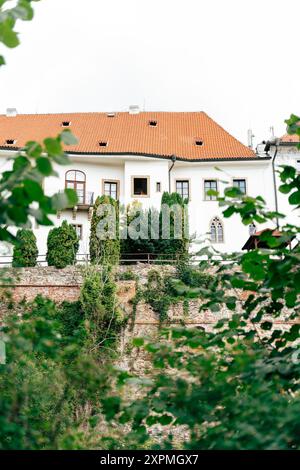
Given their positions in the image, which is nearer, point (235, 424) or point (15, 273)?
point (235, 424)

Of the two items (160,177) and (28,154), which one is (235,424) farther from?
(160,177)

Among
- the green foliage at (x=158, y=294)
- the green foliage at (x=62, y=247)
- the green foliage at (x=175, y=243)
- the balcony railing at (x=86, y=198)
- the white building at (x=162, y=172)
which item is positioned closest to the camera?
the green foliage at (x=158, y=294)

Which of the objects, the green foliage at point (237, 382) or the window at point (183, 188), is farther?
the window at point (183, 188)

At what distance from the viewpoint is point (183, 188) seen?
93.7ft

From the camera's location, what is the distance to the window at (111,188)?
2809 centimetres

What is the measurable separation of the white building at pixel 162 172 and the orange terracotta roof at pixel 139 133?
0.17 feet

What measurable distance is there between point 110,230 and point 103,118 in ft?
39.6

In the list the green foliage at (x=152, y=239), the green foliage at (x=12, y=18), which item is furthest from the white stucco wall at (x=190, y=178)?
the green foliage at (x=12, y=18)

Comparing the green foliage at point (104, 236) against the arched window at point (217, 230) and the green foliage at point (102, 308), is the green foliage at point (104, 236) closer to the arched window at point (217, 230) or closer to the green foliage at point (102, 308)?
the green foliage at point (102, 308)

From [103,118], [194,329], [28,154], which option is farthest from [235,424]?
[103,118]

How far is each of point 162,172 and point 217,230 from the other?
12.3 ft

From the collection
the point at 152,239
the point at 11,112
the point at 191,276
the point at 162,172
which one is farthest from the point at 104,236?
the point at 11,112

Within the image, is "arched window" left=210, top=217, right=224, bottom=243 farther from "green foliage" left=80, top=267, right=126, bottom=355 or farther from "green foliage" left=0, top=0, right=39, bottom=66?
"green foliage" left=0, top=0, right=39, bottom=66

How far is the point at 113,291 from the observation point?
18500 millimetres
